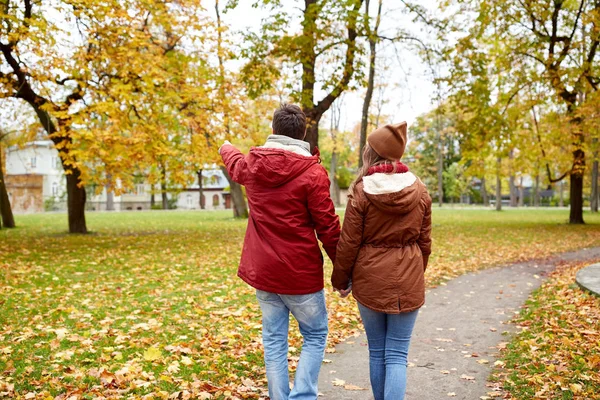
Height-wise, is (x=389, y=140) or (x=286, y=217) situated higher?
(x=389, y=140)

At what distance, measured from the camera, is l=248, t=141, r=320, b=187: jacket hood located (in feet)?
10.7

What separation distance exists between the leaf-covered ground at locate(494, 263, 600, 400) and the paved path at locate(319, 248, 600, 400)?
0.64ft

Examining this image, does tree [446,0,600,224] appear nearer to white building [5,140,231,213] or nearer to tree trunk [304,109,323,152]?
tree trunk [304,109,323,152]

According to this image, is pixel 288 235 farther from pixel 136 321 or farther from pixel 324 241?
pixel 136 321

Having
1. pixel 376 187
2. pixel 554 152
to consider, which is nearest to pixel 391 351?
pixel 376 187

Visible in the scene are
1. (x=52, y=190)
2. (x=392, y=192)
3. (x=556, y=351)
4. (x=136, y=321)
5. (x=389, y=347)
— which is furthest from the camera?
(x=52, y=190)

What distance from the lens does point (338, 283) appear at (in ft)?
11.4

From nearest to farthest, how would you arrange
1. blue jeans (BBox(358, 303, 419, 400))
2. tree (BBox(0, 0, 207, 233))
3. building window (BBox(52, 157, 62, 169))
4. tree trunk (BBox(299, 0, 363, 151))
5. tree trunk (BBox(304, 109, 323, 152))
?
blue jeans (BBox(358, 303, 419, 400))
tree (BBox(0, 0, 207, 233))
tree trunk (BBox(299, 0, 363, 151))
tree trunk (BBox(304, 109, 323, 152))
building window (BBox(52, 157, 62, 169))

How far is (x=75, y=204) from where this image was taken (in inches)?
722

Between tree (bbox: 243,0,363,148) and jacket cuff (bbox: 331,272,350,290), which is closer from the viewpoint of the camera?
jacket cuff (bbox: 331,272,350,290)

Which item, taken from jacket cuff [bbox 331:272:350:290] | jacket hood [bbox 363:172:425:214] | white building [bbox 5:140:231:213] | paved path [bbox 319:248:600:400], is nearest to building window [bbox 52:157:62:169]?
white building [bbox 5:140:231:213]

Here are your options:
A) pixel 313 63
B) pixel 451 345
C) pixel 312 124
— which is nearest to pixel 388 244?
pixel 451 345

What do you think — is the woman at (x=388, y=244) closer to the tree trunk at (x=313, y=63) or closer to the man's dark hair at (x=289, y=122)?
the man's dark hair at (x=289, y=122)

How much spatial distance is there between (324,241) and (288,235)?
10.5 inches
